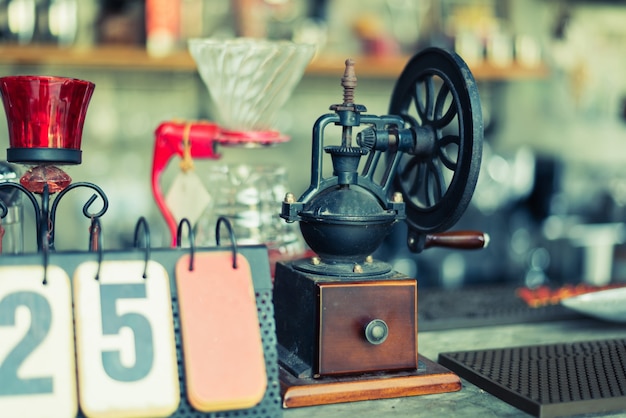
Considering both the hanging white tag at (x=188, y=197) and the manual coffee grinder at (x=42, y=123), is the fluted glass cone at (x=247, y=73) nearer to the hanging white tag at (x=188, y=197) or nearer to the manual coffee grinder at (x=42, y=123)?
the hanging white tag at (x=188, y=197)

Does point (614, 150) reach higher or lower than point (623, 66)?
lower

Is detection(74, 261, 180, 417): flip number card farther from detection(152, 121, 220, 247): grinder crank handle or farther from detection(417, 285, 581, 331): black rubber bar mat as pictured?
detection(417, 285, 581, 331): black rubber bar mat

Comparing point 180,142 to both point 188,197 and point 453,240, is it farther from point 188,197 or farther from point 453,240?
point 453,240

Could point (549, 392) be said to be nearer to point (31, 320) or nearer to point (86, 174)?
point (31, 320)

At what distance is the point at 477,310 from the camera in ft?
5.35

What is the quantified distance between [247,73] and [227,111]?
0.08 m

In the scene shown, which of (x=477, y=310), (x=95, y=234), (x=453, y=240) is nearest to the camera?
(x=95, y=234)

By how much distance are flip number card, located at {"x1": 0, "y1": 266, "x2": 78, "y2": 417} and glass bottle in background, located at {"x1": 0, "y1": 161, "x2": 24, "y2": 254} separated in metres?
0.34

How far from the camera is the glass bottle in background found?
119cm

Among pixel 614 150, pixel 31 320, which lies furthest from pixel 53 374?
pixel 614 150

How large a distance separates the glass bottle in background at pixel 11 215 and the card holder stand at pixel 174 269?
0.25m

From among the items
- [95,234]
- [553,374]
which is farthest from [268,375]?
[553,374]

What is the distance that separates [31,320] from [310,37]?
3.01 metres

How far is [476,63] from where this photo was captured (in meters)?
3.89
